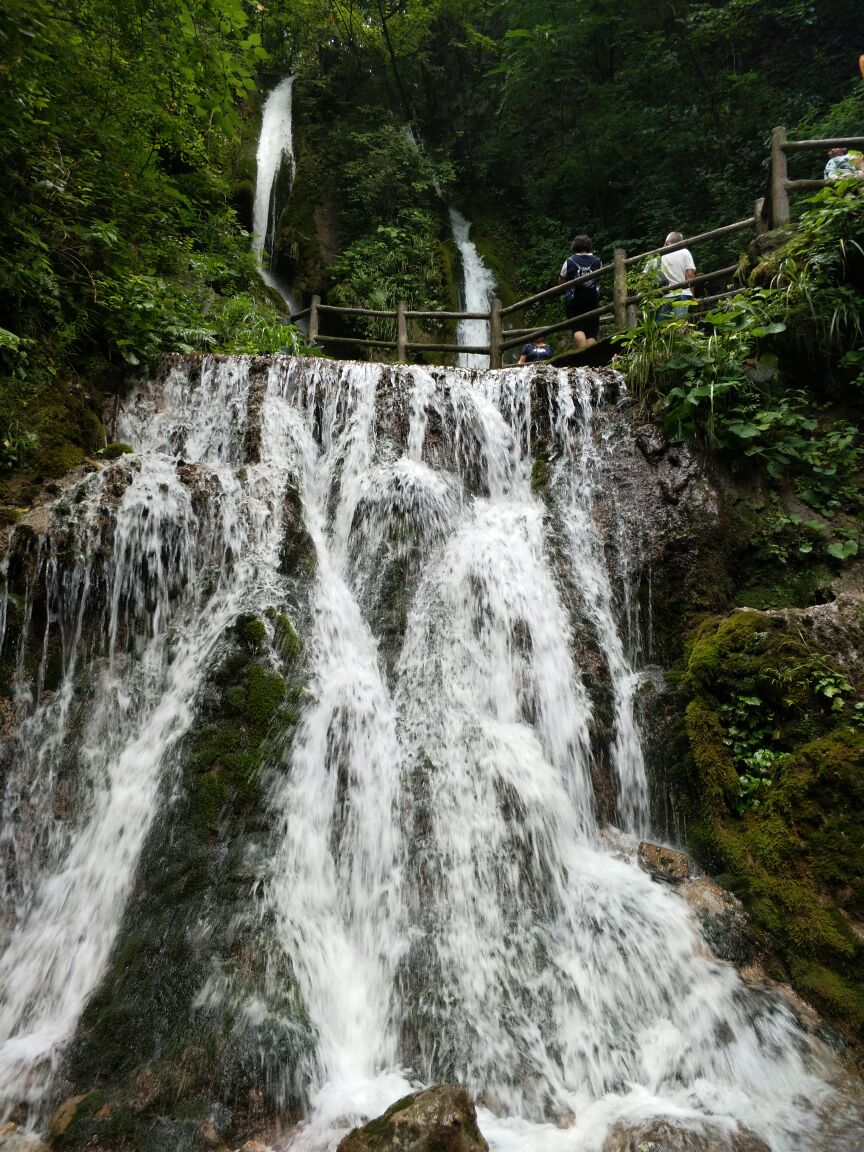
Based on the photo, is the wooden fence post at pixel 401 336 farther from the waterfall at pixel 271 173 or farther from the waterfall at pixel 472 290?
the waterfall at pixel 271 173

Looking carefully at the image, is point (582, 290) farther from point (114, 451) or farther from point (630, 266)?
point (114, 451)

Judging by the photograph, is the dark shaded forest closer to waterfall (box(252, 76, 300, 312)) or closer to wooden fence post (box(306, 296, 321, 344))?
waterfall (box(252, 76, 300, 312))

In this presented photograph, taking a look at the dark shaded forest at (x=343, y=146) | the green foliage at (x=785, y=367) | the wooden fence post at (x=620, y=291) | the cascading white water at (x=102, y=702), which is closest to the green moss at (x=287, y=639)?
the cascading white water at (x=102, y=702)

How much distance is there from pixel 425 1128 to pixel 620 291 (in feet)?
29.0

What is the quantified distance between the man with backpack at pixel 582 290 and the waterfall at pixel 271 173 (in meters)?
6.83

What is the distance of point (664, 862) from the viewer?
158 inches

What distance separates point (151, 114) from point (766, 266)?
6.12 meters

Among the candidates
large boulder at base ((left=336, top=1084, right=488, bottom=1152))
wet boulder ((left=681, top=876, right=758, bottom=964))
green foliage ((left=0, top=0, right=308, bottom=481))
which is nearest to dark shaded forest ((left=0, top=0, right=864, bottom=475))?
green foliage ((left=0, top=0, right=308, bottom=481))

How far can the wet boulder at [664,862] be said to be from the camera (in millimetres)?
3934

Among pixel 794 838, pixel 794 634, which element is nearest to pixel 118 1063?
pixel 794 838

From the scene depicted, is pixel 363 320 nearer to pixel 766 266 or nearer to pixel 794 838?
pixel 766 266

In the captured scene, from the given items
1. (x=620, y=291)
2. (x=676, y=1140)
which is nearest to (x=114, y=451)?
(x=676, y=1140)

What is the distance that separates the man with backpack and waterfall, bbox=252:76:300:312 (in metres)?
6.83

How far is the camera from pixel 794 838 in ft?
12.1
